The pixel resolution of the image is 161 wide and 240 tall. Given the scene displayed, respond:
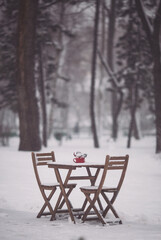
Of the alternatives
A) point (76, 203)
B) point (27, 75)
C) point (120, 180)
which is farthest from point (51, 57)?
point (120, 180)

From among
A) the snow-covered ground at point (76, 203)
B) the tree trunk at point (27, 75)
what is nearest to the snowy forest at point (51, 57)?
the tree trunk at point (27, 75)

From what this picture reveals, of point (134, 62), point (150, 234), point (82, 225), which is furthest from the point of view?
point (134, 62)

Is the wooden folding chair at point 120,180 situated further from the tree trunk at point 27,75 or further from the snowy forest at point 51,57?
the tree trunk at point 27,75

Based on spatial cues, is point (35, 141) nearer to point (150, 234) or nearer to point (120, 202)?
point (120, 202)

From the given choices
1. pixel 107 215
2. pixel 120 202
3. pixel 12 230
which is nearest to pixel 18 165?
pixel 120 202

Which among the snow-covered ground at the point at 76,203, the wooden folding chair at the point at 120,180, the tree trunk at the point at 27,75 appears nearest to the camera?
the snow-covered ground at the point at 76,203

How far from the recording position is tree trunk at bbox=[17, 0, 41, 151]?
61.8 feet

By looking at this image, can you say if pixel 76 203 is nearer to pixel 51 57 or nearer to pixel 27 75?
pixel 27 75

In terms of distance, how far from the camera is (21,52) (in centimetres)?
1888

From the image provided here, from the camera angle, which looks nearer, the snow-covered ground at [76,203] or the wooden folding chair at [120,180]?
the snow-covered ground at [76,203]

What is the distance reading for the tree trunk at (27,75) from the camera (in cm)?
1884

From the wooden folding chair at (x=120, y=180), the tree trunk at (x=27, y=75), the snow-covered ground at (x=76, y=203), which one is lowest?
the snow-covered ground at (x=76, y=203)

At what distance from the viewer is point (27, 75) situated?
18.9m

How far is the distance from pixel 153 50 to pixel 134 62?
1021 cm
